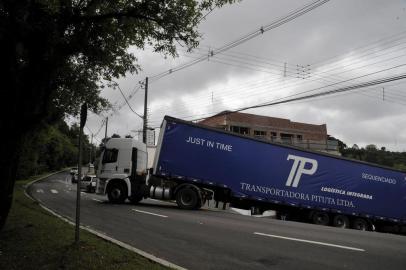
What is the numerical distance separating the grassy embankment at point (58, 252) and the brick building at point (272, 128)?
39266mm

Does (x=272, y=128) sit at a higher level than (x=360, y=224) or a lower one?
higher

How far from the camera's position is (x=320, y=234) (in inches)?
430

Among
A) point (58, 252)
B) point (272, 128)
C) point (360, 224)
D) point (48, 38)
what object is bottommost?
point (360, 224)

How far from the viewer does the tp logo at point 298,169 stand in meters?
18.5

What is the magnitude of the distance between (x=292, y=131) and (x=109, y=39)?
153ft

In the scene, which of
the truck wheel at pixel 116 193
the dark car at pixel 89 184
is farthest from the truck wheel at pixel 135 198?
the dark car at pixel 89 184

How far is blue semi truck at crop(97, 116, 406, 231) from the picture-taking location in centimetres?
1770

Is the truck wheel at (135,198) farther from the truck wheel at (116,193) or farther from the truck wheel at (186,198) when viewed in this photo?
the truck wheel at (186,198)

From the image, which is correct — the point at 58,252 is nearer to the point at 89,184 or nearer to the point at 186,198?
the point at 186,198

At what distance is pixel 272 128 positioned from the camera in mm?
53375

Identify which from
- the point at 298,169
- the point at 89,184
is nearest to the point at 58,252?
the point at 298,169

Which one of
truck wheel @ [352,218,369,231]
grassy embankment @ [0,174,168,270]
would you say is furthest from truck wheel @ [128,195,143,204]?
truck wheel @ [352,218,369,231]

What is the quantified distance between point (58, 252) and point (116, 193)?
11841 mm

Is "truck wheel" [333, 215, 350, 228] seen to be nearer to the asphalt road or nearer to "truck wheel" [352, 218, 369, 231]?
"truck wheel" [352, 218, 369, 231]
